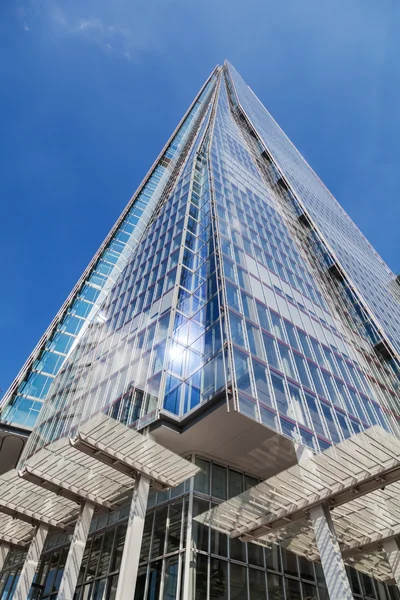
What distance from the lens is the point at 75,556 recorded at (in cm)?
1359

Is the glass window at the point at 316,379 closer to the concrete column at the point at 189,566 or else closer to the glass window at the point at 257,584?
the glass window at the point at 257,584

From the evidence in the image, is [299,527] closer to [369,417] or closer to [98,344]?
[369,417]

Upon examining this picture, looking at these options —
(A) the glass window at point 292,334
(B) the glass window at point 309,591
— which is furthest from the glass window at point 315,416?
(B) the glass window at point 309,591

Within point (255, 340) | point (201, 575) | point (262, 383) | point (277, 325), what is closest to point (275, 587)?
point (201, 575)

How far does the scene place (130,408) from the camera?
1783 centimetres

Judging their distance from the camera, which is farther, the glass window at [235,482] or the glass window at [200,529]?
the glass window at [235,482]

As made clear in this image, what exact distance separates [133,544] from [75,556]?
9.17ft

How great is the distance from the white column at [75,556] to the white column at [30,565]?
7.34ft

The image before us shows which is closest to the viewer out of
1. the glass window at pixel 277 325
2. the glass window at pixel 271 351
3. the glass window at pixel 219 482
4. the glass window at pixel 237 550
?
the glass window at pixel 237 550

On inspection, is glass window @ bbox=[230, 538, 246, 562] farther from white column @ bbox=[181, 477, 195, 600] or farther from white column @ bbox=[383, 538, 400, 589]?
white column @ bbox=[383, 538, 400, 589]

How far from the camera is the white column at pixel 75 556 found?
12.6 metres

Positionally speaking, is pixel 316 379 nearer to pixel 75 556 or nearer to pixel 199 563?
pixel 199 563

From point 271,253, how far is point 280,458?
17.5 meters

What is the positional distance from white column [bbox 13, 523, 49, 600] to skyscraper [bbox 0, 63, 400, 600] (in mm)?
2276
